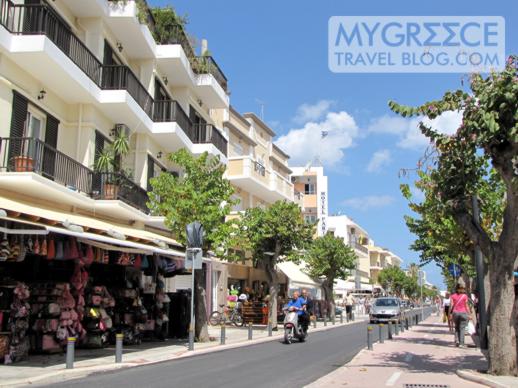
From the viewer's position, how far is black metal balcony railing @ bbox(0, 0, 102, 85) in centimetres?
1523

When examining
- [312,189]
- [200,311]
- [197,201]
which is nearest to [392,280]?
[312,189]

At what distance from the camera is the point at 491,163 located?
1110 centimetres

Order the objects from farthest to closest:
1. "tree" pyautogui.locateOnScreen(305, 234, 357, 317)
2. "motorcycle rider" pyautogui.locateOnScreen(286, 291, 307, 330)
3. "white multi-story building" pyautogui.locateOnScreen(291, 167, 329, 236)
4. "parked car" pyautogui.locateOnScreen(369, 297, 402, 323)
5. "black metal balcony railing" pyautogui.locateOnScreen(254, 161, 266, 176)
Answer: "white multi-story building" pyautogui.locateOnScreen(291, 167, 329, 236) → "tree" pyautogui.locateOnScreen(305, 234, 357, 317) → "black metal balcony railing" pyautogui.locateOnScreen(254, 161, 266, 176) → "parked car" pyautogui.locateOnScreen(369, 297, 402, 323) → "motorcycle rider" pyautogui.locateOnScreen(286, 291, 307, 330)

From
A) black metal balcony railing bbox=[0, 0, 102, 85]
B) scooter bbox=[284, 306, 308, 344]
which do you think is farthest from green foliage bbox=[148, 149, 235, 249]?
black metal balcony railing bbox=[0, 0, 102, 85]

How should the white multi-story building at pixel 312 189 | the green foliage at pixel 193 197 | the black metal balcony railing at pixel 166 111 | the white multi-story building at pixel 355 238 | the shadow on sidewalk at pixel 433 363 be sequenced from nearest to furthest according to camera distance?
the shadow on sidewalk at pixel 433 363, the green foliage at pixel 193 197, the black metal balcony railing at pixel 166 111, the white multi-story building at pixel 312 189, the white multi-story building at pixel 355 238

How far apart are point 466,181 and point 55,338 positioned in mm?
10633

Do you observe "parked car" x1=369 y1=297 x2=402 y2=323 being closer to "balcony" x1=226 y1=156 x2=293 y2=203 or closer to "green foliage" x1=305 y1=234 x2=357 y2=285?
"green foliage" x1=305 y1=234 x2=357 y2=285

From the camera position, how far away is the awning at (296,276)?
117ft

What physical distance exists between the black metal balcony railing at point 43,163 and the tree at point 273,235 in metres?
9.49

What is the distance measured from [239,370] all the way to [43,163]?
26.9ft

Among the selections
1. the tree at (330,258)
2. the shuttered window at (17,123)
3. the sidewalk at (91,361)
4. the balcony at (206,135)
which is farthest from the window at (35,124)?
the tree at (330,258)

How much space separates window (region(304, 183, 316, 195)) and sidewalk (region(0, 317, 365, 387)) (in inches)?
1921

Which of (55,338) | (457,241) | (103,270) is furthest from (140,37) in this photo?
(457,241)

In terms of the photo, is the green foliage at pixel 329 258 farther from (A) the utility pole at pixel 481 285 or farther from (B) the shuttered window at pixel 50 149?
(A) the utility pole at pixel 481 285
